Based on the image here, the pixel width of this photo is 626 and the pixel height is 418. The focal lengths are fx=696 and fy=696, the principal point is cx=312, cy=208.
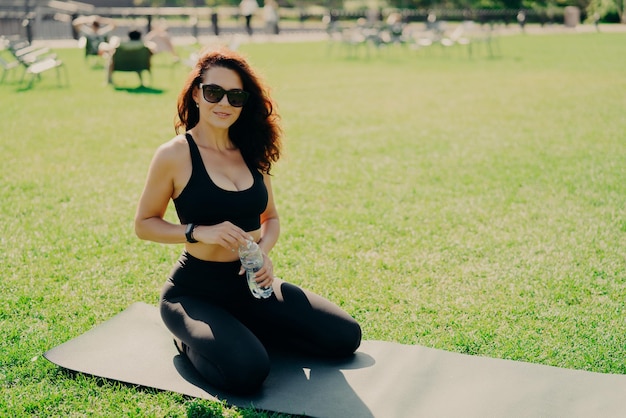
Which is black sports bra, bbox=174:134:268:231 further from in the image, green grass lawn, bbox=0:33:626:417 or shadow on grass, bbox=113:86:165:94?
shadow on grass, bbox=113:86:165:94

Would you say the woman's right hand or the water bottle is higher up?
the woman's right hand

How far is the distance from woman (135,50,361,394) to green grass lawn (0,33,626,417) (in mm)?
425

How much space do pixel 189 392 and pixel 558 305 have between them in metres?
2.40

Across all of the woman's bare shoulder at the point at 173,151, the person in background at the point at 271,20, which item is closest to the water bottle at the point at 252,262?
the woman's bare shoulder at the point at 173,151

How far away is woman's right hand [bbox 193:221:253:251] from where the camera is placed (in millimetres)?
3234

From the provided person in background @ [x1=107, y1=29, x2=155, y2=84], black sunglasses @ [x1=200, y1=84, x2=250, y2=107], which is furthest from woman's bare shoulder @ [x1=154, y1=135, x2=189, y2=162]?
person in background @ [x1=107, y1=29, x2=155, y2=84]

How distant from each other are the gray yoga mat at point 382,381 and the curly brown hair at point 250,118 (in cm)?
109

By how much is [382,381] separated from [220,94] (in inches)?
63.3

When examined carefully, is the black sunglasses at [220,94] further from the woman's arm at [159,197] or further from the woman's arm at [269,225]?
the woman's arm at [269,225]

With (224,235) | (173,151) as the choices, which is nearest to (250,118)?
(173,151)

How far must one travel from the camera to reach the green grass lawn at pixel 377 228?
3.85 m

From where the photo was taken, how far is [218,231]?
10.6 feet

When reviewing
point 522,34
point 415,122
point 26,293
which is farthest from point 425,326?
point 522,34

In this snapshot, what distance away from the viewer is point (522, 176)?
751 centimetres
